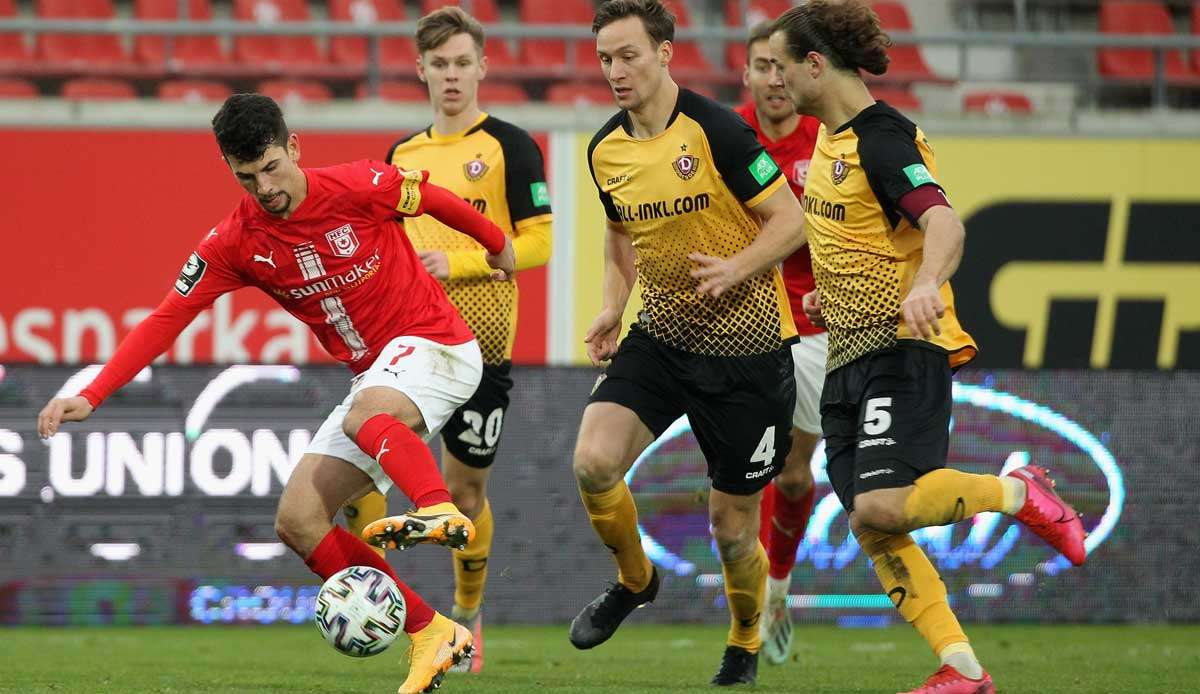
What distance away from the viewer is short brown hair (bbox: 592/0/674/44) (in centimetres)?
588

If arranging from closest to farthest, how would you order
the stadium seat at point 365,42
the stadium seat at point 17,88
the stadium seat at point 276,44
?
the stadium seat at point 17,88
the stadium seat at point 276,44
the stadium seat at point 365,42

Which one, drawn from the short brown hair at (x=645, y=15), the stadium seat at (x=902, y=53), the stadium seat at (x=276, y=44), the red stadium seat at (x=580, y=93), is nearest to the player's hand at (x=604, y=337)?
the short brown hair at (x=645, y=15)

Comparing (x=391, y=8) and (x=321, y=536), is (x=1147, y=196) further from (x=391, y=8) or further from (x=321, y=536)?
(x=321, y=536)

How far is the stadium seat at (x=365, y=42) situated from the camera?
1487cm

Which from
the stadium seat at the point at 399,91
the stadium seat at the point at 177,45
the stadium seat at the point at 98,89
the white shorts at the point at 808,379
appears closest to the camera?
the white shorts at the point at 808,379

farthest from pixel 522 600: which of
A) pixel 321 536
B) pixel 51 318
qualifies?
pixel 51 318

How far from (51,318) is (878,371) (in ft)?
29.4

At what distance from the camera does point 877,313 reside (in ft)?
17.4

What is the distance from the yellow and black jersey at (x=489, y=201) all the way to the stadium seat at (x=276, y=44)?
7.41 metres

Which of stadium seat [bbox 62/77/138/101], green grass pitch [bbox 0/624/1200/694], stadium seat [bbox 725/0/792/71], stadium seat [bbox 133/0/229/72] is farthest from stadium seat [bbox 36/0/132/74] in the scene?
green grass pitch [bbox 0/624/1200/694]

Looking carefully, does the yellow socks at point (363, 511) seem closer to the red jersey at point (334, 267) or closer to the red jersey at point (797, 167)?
the red jersey at point (334, 267)

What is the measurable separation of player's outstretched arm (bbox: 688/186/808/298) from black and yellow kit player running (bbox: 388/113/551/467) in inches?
55.2

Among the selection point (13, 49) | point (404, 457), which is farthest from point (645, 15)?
point (13, 49)

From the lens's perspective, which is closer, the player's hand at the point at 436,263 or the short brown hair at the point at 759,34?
the player's hand at the point at 436,263
